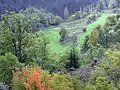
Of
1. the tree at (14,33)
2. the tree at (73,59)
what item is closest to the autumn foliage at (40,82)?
the tree at (14,33)

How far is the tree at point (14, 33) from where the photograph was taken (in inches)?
2301

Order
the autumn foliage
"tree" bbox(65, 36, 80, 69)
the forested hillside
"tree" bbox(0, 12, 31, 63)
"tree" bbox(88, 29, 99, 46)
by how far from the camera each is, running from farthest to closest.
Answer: "tree" bbox(88, 29, 99, 46) → "tree" bbox(65, 36, 80, 69) → "tree" bbox(0, 12, 31, 63) → the forested hillside → the autumn foliage

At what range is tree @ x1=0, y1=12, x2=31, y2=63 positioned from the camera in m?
58.4

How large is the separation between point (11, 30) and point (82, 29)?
7429cm

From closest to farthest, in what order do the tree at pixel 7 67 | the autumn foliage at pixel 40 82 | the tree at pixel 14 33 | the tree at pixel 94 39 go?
the autumn foliage at pixel 40 82 → the tree at pixel 7 67 → the tree at pixel 14 33 → the tree at pixel 94 39

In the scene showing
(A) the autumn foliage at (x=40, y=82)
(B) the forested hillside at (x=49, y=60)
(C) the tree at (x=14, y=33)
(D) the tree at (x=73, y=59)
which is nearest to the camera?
(A) the autumn foliage at (x=40, y=82)

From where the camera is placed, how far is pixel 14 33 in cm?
5878

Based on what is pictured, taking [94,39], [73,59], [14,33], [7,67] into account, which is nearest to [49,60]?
[73,59]

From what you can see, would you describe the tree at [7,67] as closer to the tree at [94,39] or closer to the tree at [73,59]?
the tree at [73,59]

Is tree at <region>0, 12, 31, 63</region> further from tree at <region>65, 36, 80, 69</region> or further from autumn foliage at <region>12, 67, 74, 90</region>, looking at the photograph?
autumn foliage at <region>12, 67, 74, 90</region>

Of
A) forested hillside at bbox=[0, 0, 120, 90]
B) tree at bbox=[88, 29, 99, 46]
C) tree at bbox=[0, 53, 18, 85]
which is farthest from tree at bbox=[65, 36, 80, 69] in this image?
tree at bbox=[88, 29, 99, 46]

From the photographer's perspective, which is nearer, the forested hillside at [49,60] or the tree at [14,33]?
the forested hillside at [49,60]

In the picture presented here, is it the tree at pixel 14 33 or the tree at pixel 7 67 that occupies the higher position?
the tree at pixel 14 33

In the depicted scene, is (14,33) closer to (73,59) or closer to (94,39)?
(73,59)
